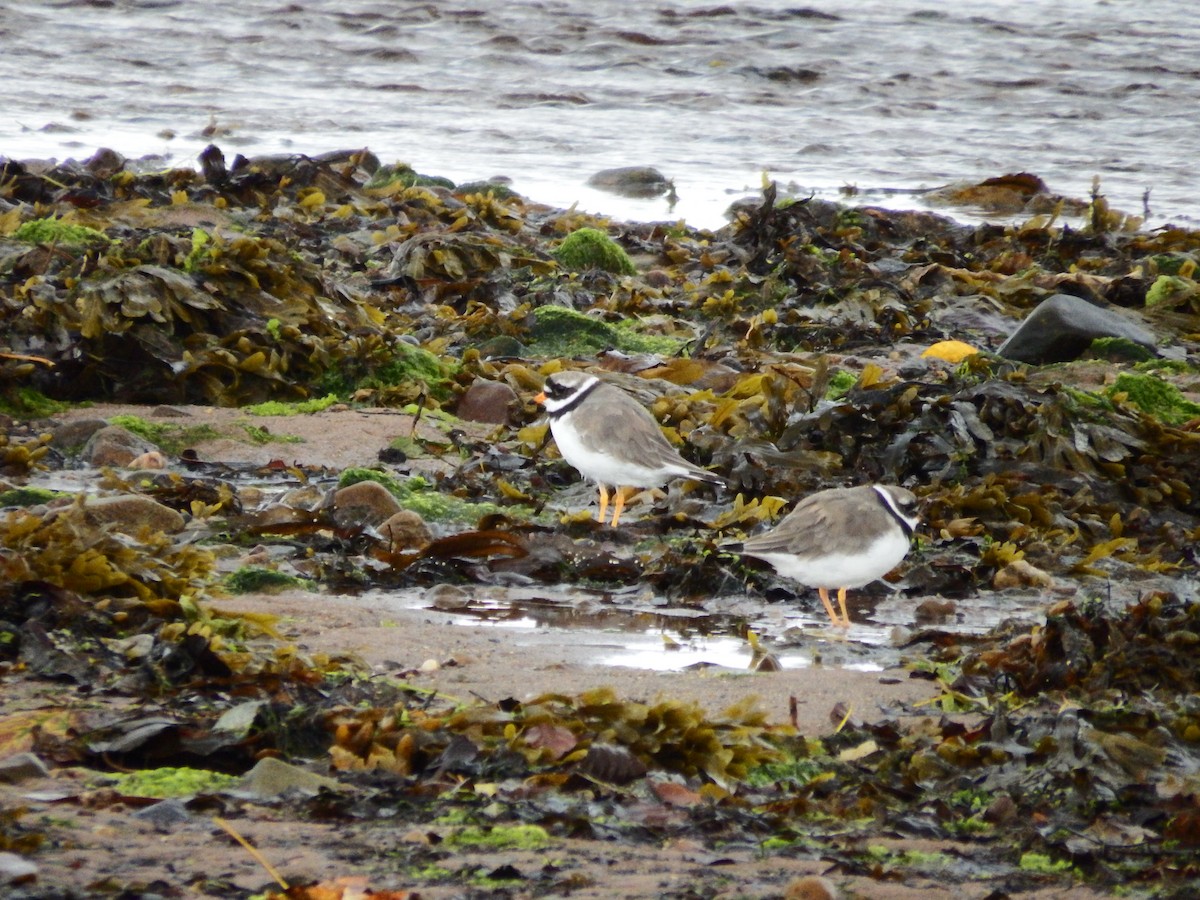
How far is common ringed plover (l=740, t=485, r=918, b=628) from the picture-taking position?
4.80 m

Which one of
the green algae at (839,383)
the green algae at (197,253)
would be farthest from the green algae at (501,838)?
the green algae at (197,253)

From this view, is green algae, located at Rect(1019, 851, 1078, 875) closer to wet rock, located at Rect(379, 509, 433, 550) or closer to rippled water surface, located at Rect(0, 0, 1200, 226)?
wet rock, located at Rect(379, 509, 433, 550)

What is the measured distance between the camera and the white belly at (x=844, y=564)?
4.80 metres

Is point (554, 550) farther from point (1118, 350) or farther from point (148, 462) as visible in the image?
point (1118, 350)

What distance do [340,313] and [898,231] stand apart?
188 inches

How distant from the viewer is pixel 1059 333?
27.0ft

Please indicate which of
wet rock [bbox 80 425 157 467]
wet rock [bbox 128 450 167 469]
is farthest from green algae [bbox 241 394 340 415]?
wet rock [bbox 128 450 167 469]

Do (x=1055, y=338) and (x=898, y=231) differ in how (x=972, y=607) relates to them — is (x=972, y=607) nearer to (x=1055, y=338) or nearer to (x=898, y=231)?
(x=1055, y=338)

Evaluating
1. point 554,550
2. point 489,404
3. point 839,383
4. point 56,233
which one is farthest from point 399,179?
point 554,550

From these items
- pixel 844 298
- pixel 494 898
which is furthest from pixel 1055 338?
pixel 494 898

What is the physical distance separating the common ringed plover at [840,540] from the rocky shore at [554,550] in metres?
0.20

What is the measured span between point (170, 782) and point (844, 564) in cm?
241

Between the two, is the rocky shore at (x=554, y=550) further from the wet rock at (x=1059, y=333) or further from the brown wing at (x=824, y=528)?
the brown wing at (x=824, y=528)

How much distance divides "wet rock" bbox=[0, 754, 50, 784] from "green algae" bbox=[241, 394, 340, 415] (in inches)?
153
